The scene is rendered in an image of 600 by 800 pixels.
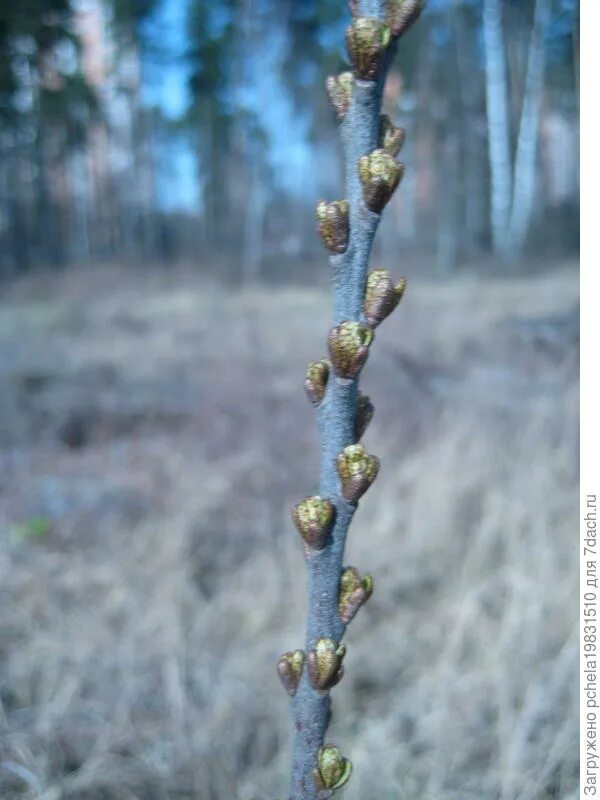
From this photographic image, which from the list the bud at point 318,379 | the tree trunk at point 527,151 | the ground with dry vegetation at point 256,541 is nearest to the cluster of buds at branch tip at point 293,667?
the bud at point 318,379

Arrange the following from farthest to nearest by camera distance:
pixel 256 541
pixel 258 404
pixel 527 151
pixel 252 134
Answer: pixel 252 134 < pixel 527 151 < pixel 258 404 < pixel 256 541

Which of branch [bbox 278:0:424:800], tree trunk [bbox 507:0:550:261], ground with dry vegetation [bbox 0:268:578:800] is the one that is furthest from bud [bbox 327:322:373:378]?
tree trunk [bbox 507:0:550:261]

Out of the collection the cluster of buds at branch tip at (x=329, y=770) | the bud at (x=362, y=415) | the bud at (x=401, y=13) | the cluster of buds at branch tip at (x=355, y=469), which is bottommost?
the cluster of buds at branch tip at (x=329, y=770)

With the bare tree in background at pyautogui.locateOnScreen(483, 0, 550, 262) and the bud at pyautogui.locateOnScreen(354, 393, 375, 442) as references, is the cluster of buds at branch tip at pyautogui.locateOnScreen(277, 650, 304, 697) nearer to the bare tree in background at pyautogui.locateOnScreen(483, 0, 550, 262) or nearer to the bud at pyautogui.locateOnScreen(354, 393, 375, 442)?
the bud at pyautogui.locateOnScreen(354, 393, 375, 442)

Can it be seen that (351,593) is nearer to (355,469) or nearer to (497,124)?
(355,469)

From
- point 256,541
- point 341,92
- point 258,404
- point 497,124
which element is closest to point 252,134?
point 497,124

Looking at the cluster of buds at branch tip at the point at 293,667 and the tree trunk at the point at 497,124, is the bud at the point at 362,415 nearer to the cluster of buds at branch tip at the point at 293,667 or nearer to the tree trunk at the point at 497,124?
the cluster of buds at branch tip at the point at 293,667

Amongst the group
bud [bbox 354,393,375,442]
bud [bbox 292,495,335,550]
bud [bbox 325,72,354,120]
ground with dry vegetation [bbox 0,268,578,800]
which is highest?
bud [bbox 325,72,354,120]
